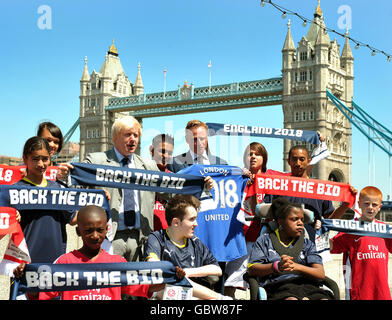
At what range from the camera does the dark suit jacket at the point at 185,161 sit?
5.03 metres

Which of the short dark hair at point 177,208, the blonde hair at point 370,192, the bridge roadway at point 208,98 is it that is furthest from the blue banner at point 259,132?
the bridge roadway at point 208,98

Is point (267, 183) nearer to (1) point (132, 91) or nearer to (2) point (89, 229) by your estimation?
(2) point (89, 229)

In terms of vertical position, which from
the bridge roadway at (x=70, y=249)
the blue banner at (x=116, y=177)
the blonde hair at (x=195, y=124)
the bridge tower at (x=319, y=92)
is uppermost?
the bridge tower at (x=319, y=92)

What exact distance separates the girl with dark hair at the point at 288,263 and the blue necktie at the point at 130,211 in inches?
35.0

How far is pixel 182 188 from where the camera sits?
4.50 m

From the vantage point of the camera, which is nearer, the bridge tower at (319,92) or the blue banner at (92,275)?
the blue banner at (92,275)

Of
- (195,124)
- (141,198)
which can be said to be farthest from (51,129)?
(195,124)

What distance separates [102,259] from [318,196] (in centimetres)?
251

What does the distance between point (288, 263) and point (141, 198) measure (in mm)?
1253

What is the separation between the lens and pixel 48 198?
3.80m

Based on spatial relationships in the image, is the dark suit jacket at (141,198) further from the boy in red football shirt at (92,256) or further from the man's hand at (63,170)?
the boy in red football shirt at (92,256)

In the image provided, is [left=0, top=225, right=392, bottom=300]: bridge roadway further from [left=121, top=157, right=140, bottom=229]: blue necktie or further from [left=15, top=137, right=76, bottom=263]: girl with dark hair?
[left=121, top=157, right=140, bottom=229]: blue necktie

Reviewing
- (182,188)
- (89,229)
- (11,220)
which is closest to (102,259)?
(89,229)

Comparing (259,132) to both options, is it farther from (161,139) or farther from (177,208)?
(177,208)
